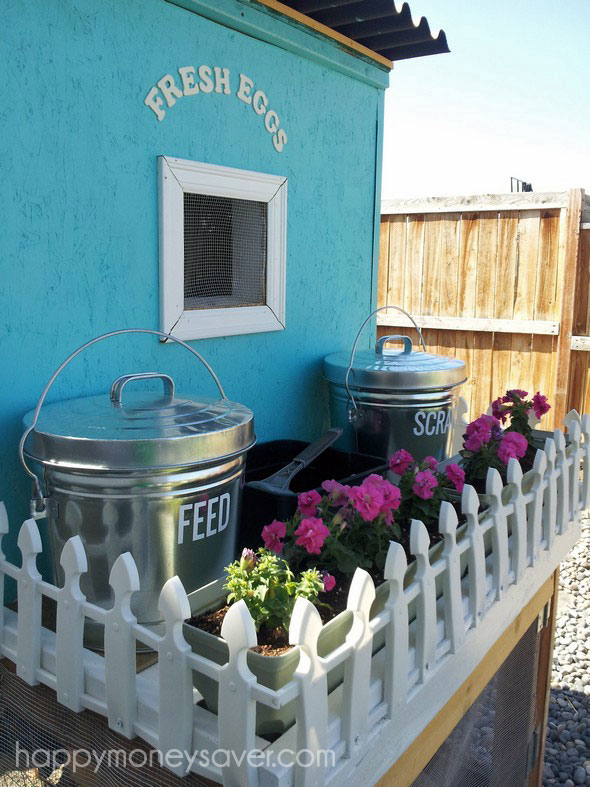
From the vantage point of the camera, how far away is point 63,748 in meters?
1.75

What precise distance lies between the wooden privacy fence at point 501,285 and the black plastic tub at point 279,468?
457 cm

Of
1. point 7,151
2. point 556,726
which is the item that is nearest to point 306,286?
point 7,151

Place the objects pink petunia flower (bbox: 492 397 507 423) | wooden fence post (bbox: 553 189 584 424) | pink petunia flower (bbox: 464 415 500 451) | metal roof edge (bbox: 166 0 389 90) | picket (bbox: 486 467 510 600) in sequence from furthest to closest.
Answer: wooden fence post (bbox: 553 189 584 424), pink petunia flower (bbox: 492 397 507 423), pink petunia flower (bbox: 464 415 500 451), metal roof edge (bbox: 166 0 389 90), picket (bbox: 486 467 510 600)

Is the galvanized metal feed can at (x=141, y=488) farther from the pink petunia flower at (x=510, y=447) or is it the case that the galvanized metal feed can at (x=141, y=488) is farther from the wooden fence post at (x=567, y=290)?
the wooden fence post at (x=567, y=290)

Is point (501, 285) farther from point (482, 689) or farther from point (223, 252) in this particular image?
point (482, 689)

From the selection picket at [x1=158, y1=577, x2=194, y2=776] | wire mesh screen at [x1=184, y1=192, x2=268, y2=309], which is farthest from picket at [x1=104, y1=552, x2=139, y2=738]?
wire mesh screen at [x1=184, y1=192, x2=268, y2=309]

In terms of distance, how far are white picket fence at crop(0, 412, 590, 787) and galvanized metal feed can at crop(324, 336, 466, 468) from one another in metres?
0.69

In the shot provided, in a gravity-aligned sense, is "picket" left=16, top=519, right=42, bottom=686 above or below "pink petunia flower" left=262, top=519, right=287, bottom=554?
below

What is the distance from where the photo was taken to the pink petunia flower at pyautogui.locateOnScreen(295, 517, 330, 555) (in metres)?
1.70

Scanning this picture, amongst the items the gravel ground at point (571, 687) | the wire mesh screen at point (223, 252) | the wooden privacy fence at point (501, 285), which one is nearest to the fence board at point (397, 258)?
the wooden privacy fence at point (501, 285)

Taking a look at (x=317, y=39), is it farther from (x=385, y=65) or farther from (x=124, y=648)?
(x=124, y=648)

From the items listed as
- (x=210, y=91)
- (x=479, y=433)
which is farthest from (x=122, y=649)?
(x=210, y=91)

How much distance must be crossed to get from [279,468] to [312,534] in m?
1.21

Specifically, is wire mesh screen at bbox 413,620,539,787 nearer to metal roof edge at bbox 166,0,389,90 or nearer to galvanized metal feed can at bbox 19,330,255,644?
galvanized metal feed can at bbox 19,330,255,644
